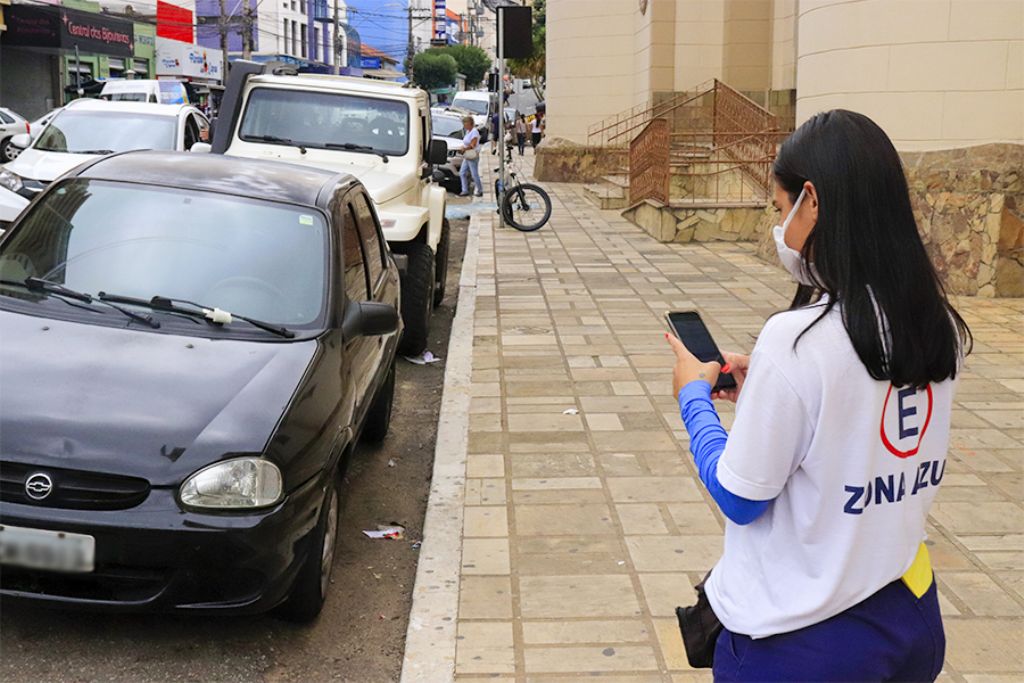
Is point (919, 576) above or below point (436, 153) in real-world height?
below

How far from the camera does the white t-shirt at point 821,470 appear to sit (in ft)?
6.21

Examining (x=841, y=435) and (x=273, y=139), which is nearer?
(x=841, y=435)

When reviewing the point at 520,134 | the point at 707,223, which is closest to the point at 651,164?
the point at 707,223

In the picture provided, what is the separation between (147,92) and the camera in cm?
3039

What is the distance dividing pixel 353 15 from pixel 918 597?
11380 centimetres

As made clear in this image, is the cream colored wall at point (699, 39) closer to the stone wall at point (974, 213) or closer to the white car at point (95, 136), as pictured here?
the white car at point (95, 136)

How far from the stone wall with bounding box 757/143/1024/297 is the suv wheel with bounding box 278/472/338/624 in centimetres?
751

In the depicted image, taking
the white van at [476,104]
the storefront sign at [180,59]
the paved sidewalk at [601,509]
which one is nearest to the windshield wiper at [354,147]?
the paved sidewalk at [601,509]

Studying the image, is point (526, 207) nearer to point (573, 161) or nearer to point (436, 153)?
point (436, 153)

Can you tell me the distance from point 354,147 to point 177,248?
15.7 feet

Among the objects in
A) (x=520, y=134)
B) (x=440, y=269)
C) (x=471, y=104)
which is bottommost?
(x=440, y=269)

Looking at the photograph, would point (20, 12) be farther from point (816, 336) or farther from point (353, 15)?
point (353, 15)

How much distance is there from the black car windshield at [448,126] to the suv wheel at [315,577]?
765 inches

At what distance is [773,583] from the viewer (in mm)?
1996
